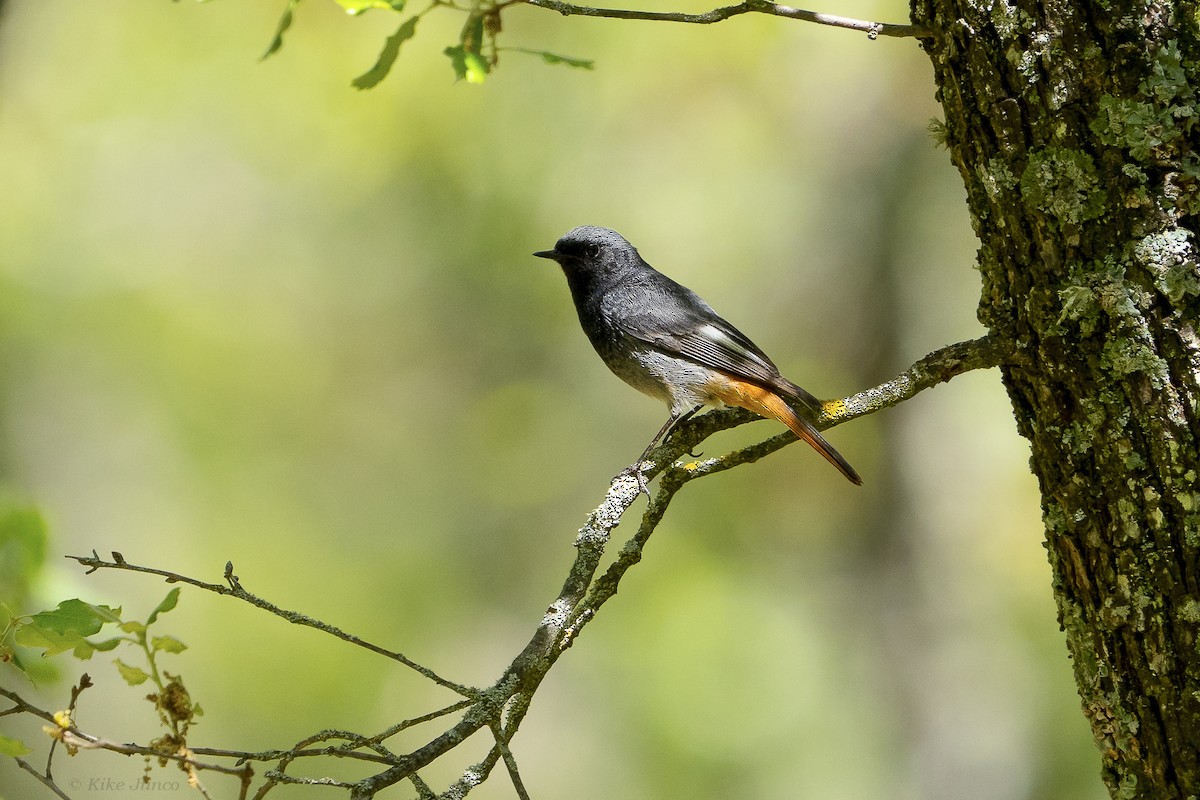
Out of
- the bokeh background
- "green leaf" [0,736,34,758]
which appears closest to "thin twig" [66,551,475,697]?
"green leaf" [0,736,34,758]

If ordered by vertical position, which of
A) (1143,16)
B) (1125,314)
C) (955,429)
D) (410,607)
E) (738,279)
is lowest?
(1125,314)

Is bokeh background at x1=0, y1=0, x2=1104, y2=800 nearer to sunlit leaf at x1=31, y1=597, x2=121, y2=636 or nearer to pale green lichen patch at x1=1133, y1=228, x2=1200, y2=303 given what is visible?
pale green lichen patch at x1=1133, y1=228, x2=1200, y2=303

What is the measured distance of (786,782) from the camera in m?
13.4

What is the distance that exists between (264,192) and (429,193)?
2.46m

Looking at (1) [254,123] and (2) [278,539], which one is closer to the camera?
(1) [254,123]

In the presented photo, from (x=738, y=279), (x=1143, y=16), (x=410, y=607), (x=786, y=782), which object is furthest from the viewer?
(x=410, y=607)

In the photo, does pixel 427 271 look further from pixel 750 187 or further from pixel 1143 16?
pixel 1143 16

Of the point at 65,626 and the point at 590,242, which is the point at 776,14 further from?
the point at 590,242

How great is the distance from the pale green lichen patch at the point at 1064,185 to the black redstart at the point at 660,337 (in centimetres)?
162

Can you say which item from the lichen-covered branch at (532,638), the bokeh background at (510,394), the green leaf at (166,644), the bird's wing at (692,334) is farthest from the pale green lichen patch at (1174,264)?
the bokeh background at (510,394)

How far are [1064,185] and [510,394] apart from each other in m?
12.4

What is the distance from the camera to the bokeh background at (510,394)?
1027 cm

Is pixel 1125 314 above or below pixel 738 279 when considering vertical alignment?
below

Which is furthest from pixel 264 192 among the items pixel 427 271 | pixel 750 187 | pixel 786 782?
pixel 786 782
